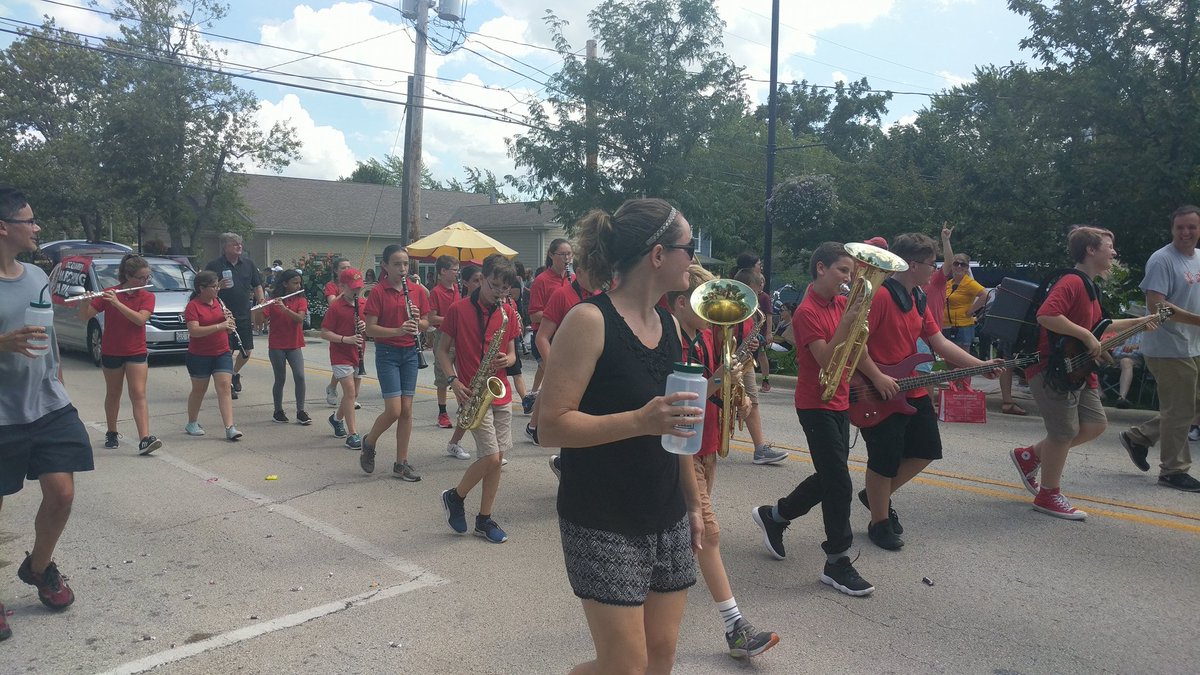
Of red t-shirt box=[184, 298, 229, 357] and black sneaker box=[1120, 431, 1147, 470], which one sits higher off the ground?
red t-shirt box=[184, 298, 229, 357]

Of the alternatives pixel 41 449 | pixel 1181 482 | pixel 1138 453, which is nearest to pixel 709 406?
pixel 41 449

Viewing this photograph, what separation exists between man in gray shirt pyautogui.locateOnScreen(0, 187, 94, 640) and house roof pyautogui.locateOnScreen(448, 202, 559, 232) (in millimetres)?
30537

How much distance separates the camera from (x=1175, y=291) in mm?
6473

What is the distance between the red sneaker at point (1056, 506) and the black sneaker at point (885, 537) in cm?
136

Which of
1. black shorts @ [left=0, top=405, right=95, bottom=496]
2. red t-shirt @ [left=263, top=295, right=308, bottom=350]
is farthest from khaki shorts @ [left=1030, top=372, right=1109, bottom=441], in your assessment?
red t-shirt @ [left=263, top=295, right=308, bottom=350]

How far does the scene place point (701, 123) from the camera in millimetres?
19859

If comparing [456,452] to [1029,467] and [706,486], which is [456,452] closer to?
[706,486]

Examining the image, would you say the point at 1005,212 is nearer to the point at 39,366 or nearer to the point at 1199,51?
the point at 1199,51

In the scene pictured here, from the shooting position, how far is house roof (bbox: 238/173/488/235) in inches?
1631

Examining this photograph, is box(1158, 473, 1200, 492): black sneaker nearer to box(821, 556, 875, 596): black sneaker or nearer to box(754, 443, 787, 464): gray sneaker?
box(754, 443, 787, 464): gray sneaker

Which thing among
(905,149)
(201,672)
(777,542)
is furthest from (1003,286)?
(905,149)

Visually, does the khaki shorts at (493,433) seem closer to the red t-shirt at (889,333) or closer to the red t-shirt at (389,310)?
the red t-shirt at (389,310)

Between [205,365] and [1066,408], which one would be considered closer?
[1066,408]

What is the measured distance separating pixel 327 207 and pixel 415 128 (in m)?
24.9
